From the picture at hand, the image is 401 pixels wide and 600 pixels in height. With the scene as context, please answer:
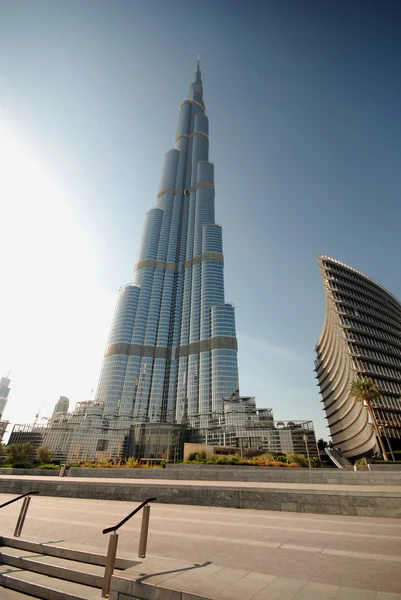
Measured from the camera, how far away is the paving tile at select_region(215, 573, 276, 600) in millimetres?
3648

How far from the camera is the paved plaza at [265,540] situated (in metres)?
4.58

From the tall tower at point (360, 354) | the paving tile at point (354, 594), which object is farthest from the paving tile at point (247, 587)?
the tall tower at point (360, 354)

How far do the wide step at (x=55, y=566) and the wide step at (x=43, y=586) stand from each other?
8cm

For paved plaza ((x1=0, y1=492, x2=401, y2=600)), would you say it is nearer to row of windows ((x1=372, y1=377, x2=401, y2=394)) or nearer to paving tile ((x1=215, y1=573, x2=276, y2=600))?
paving tile ((x1=215, y1=573, x2=276, y2=600))

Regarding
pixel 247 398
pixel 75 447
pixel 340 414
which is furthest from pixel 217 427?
pixel 75 447

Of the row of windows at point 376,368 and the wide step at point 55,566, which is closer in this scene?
the wide step at point 55,566

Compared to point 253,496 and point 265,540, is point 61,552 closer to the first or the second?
point 265,540

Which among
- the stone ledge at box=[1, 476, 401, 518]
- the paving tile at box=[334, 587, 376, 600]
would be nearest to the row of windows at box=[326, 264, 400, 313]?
the stone ledge at box=[1, 476, 401, 518]

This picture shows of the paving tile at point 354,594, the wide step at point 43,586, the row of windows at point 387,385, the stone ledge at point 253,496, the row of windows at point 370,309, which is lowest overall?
the wide step at point 43,586

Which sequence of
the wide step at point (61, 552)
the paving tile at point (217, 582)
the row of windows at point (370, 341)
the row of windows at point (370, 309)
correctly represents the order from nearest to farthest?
the paving tile at point (217, 582)
the wide step at point (61, 552)
the row of windows at point (370, 341)
the row of windows at point (370, 309)

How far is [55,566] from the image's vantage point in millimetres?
5715

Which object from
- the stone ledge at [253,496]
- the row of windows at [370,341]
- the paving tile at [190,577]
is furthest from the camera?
the row of windows at [370,341]

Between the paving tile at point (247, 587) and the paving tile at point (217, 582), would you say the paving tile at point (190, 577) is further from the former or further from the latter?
the paving tile at point (247, 587)

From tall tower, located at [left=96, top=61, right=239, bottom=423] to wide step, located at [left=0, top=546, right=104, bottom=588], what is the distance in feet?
406
